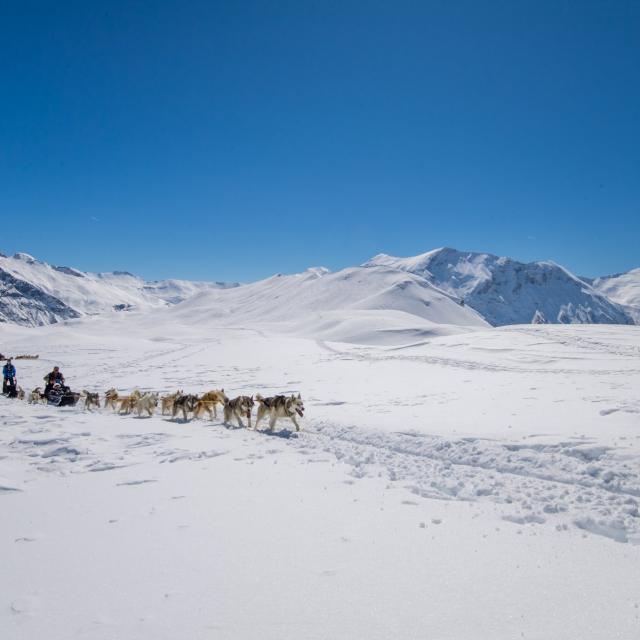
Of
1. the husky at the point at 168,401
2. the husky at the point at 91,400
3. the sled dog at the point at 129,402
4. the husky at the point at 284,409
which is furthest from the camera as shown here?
the husky at the point at 91,400

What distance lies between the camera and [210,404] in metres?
15.2

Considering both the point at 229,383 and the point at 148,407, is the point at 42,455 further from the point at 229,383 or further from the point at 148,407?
the point at 229,383

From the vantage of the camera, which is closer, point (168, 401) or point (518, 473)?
point (518, 473)

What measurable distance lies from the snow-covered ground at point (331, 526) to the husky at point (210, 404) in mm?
866

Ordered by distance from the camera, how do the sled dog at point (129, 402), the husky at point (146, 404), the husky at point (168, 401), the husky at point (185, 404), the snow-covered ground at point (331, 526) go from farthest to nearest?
the sled dog at point (129, 402)
the husky at point (146, 404)
the husky at point (168, 401)
the husky at point (185, 404)
the snow-covered ground at point (331, 526)

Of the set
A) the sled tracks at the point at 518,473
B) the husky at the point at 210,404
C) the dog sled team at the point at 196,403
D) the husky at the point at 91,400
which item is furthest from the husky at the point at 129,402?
the sled tracks at the point at 518,473

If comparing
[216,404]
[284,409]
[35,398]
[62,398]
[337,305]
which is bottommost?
[35,398]

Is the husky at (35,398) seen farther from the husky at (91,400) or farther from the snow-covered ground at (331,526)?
the snow-covered ground at (331,526)

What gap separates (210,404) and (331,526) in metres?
10.2

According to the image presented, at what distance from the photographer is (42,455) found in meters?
9.91

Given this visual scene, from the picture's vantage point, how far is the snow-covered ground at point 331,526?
3.93 m

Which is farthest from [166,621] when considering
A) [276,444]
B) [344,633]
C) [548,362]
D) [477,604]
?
[548,362]

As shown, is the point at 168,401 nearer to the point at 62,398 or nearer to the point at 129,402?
the point at 129,402

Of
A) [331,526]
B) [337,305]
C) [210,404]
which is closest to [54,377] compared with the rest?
[210,404]
